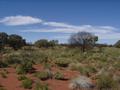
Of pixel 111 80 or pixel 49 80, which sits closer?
pixel 111 80

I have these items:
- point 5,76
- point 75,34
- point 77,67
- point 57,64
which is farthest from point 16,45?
point 5,76

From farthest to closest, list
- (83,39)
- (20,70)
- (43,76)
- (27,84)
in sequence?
(83,39)
(20,70)
(43,76)
(27,84)

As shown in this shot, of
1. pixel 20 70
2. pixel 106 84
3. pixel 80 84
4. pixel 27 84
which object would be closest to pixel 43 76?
pixel 27 84

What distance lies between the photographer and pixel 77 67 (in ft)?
89.1

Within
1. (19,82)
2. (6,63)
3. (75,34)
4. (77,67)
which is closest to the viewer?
(19,82)

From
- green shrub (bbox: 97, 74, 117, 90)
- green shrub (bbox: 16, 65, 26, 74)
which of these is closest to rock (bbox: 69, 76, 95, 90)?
green shrub (bbox: 97, 74, 117, 90)

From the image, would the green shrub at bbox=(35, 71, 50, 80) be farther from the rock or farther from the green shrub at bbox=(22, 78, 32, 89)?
the rock

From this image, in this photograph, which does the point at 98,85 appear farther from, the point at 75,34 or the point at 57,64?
the point at 75,34

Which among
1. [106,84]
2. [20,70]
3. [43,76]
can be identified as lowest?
[106,84]

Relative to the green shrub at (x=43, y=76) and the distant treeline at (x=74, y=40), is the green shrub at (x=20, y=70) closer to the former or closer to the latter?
the green shrub at (x=43, y=76)

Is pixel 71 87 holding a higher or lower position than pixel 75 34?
lower

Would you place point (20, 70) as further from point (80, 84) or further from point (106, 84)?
point (106, 84)

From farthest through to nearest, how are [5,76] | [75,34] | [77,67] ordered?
[75,34] → [77,67] → [5,76]

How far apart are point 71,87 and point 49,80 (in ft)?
9.11
